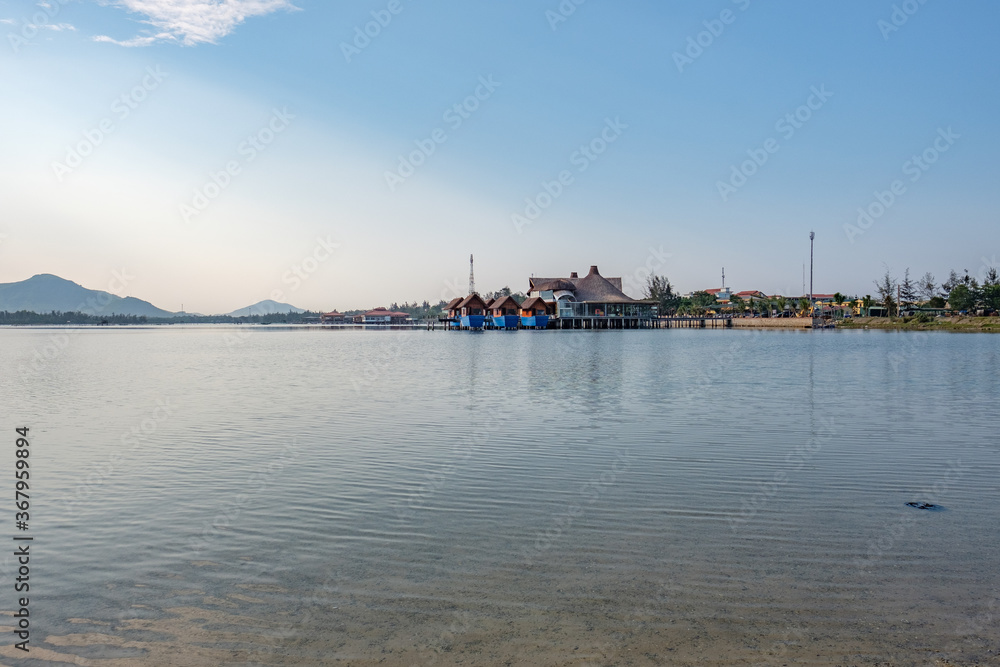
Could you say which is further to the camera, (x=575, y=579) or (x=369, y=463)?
(x=369, y=463)

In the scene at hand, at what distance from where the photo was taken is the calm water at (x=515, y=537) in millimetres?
4160

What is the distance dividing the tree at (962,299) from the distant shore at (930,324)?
11.0 metres

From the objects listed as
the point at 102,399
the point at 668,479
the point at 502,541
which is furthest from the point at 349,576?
the point at 102,399

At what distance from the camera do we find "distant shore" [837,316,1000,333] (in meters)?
71.8

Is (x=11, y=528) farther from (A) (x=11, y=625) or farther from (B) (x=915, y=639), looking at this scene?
(B) (x=915, y=639)

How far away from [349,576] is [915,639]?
409 centimetres

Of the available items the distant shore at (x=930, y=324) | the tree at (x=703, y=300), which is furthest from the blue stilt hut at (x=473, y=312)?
Result: the tree at (x=703, y=300)

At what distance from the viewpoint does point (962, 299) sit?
92.1 metres

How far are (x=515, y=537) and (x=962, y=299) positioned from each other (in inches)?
4312

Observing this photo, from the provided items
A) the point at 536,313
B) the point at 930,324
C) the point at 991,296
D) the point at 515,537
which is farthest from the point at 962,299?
the point at 515,537

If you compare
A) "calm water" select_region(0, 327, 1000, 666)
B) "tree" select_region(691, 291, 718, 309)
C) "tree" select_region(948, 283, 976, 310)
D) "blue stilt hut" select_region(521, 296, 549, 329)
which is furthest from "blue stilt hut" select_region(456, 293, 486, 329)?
"calm water" select_region(0, 327, 1000, 666)

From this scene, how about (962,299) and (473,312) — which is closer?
(962,299)

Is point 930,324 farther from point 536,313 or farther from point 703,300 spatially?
point 703,300

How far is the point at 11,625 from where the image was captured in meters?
4.41
